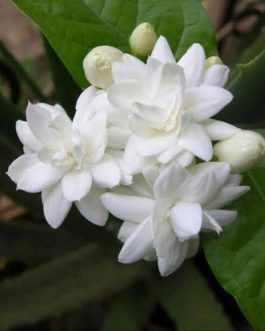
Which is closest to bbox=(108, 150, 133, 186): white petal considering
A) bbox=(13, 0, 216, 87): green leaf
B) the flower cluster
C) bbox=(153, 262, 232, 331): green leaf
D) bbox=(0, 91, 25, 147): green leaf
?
the flower cluster

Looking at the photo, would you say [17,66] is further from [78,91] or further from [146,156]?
[146,156]

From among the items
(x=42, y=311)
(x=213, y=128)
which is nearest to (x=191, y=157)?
(x=213, y=128)

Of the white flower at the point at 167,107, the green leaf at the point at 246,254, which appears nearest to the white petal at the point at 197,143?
the white flower at the point at 167,107

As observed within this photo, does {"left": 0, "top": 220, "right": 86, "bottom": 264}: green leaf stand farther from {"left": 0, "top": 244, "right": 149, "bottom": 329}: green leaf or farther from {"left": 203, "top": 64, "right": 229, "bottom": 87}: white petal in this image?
{"left": 203, "top": 64, "right": 229, "bottom": 87}: white petal

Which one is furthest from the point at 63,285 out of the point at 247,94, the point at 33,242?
the point at 247,94

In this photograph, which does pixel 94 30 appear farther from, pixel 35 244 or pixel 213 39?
pixel 35 244

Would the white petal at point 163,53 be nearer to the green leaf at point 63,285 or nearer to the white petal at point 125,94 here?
the white petal at point 125,94
